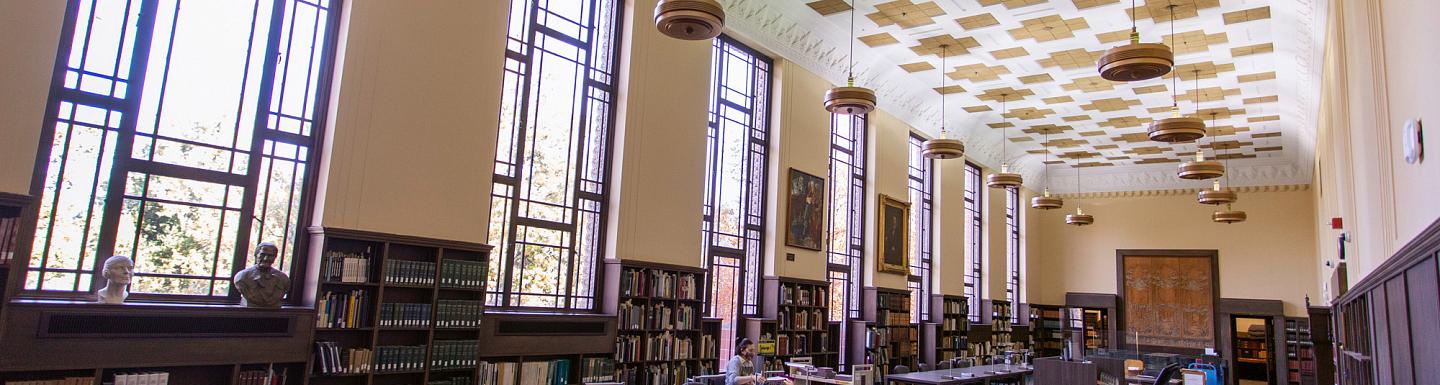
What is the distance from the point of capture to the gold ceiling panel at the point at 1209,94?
14616 mm

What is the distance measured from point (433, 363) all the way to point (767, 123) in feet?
20.2

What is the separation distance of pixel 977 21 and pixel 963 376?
15.8 ft

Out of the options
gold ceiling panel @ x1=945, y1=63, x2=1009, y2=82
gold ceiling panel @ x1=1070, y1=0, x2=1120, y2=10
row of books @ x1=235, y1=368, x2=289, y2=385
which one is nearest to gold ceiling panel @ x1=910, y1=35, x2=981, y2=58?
gold ceiling panel @ x1=945, y1=63, x2=1009, y2=82

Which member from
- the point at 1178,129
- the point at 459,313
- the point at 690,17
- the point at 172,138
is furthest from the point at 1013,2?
the point at 172,138

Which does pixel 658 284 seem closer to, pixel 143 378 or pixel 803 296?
pixel 803 296

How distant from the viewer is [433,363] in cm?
724

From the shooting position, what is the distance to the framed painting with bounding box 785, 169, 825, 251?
476 inches

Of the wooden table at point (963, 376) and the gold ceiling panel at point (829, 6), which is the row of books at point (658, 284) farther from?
the gold ceiling panel at point (829, 6)

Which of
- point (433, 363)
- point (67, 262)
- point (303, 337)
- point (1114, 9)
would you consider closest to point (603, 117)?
point (433, 363)

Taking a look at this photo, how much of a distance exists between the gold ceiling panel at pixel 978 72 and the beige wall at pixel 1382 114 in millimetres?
5342

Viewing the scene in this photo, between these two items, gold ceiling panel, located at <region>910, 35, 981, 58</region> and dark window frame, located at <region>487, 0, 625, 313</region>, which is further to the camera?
gold ceiling panel, located at <region>910, 35, 981, 58</region>

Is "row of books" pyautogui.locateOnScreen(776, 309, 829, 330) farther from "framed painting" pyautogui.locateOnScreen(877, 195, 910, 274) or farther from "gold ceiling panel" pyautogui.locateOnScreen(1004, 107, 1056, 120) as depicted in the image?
"gold ceiling panel" pyautogui.locateOnScreen(1004, 107, 1056, 120)

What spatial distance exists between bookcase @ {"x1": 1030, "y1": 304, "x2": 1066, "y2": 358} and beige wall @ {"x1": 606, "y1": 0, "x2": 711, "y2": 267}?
46.7 ft

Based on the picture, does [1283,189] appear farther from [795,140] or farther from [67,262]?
[67,262]
